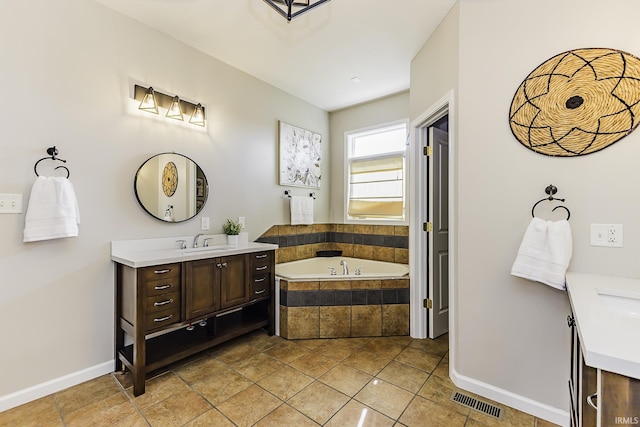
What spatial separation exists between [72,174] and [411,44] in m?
2.82

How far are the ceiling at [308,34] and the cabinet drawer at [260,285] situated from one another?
208 centimetres

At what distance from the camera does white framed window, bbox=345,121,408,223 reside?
11.8 ft

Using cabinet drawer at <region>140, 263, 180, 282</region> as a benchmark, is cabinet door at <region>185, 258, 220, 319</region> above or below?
below

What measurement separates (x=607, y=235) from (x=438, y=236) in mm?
1377

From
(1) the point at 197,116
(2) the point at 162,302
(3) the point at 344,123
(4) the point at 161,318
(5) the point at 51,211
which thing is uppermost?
(3) the point at 344,123

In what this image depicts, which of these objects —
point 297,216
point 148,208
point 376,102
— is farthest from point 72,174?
point 376,102

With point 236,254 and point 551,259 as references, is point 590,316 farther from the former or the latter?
point 236,254

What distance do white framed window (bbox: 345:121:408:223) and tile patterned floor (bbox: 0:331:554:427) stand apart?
1741 mm

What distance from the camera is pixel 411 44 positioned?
2539mm

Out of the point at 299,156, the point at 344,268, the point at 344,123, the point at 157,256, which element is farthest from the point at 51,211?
the point at 344,123

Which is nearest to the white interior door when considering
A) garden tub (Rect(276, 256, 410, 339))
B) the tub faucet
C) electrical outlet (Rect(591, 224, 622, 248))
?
garden tub (Rect(276, 256, 410, 339))

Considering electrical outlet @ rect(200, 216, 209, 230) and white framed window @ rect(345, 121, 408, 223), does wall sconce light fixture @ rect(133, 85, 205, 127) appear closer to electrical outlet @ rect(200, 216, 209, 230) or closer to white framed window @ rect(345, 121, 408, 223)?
electrical outlet @ rect(200, 216, 209, 230)

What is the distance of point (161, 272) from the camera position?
1.99 meters

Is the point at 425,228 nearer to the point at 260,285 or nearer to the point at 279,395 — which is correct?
the point at 260,285
